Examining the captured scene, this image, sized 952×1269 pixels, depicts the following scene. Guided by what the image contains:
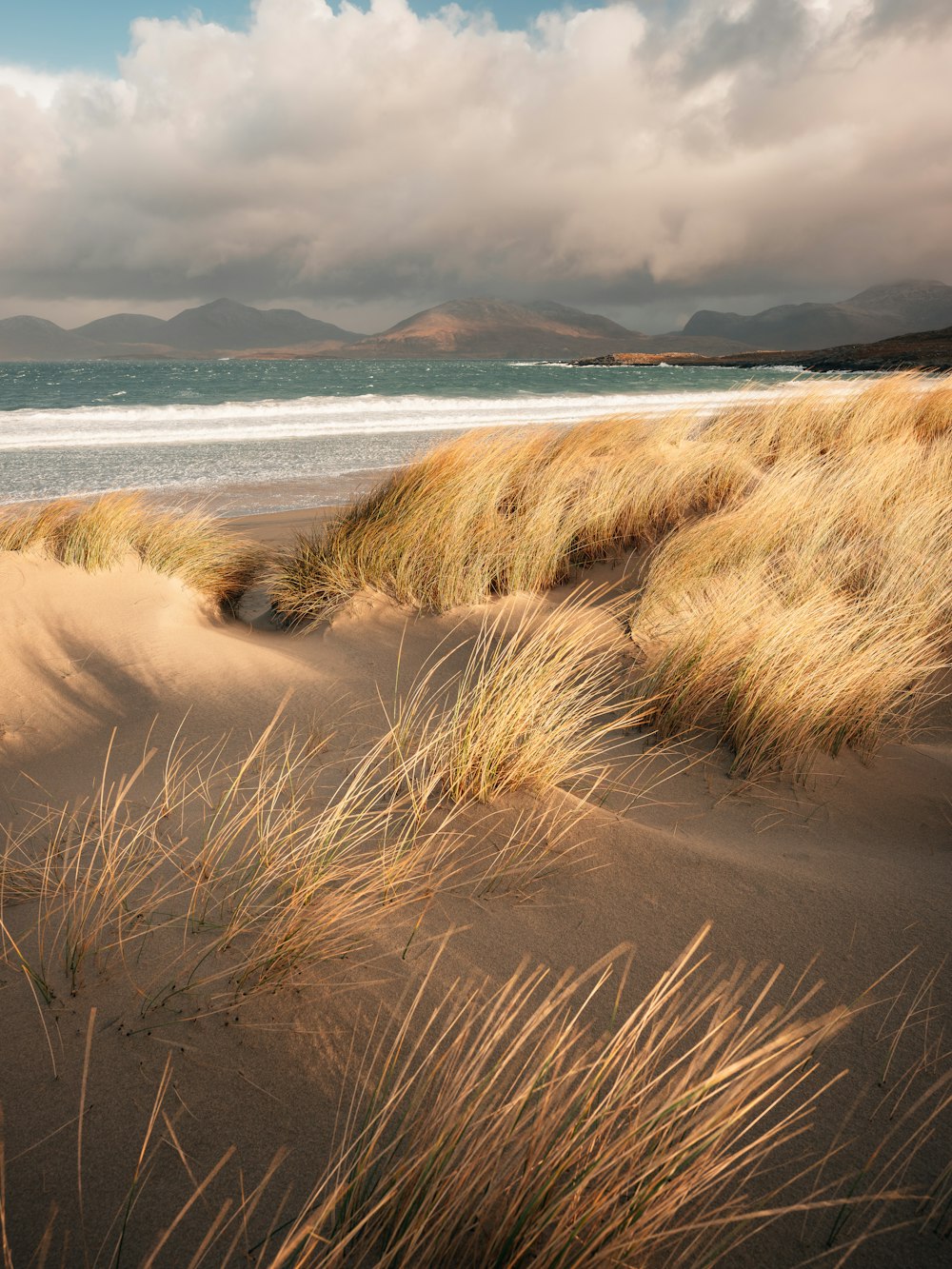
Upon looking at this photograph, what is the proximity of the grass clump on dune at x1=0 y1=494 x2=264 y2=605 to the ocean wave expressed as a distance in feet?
24.3

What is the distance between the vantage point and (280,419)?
1797cm

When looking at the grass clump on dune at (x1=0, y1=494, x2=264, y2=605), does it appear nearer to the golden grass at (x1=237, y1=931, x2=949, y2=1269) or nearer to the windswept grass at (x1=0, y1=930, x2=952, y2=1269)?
the windswept grass at (x1=0, y1=930, x2=952, y2=1269)

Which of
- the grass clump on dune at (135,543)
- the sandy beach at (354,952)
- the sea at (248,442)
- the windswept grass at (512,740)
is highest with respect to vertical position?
the sea at (248,442)

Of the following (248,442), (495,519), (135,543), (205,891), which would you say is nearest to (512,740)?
(205,891)

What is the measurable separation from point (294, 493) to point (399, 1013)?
7715mm

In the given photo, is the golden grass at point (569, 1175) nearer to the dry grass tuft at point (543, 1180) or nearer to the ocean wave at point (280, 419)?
the dry grass tuft at point (543, 1180)

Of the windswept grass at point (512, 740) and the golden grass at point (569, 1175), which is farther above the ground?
the windswept grass at point (512, 740)

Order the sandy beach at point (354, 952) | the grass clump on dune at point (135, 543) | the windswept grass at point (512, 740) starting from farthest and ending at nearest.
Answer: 1. the grass clump on dune at point (135, 543)
2. the windswept grass at point (512, 740)
3. the sandy beach at point (354, 952)

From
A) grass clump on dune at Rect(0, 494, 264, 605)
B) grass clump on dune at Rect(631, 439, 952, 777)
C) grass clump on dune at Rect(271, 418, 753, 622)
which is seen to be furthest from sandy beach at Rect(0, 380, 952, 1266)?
grass clump on dune at Rect(271, 418, 753, 622)

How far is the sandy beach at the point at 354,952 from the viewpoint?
122cm

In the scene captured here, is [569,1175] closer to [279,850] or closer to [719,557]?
[279,850]

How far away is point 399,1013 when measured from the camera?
5.11 feet

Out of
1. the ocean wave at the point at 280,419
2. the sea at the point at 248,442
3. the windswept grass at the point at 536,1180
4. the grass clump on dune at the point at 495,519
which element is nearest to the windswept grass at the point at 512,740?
the windswept grass at the point at 536,1180

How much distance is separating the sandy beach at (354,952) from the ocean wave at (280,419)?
348 inches
